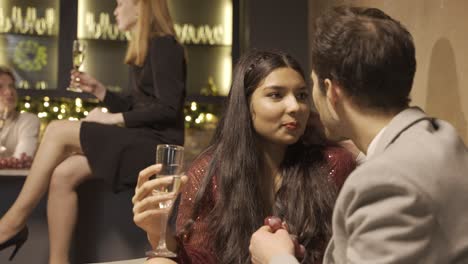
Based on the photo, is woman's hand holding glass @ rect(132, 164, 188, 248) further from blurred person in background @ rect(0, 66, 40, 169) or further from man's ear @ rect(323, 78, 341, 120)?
blurred person in background @ rect(0, 66, 40, 169)

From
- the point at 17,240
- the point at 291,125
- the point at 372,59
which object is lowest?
the point at 17,240

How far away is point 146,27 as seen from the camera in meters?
3.16

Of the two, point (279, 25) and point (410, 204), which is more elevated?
point (279, 25)

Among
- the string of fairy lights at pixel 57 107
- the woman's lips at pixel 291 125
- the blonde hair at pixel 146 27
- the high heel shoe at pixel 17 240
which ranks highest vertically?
the blonde hair at pixel 146 27

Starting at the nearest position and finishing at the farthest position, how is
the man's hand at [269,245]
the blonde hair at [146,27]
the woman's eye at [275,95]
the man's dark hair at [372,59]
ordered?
the man's dark hair at [372,59] → the man's hand at [269,245] → the woman's eye at [275,95] → the blonde hair at [146,27]

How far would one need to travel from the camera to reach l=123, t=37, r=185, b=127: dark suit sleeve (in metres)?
3.08

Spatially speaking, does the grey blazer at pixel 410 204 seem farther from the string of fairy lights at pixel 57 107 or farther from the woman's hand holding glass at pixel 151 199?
the string of fairy lights at pixel 57 107

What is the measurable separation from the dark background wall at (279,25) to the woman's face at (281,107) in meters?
2.29

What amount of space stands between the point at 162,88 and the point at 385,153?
2050 mm

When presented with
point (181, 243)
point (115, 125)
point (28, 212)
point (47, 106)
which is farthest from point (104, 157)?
point (47, 106)

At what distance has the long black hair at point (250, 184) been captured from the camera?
2.05m

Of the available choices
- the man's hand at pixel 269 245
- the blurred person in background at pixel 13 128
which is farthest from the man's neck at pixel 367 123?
the blurred person in background at pixel 13 128

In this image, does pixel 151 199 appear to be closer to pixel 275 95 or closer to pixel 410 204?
pixel 275 95

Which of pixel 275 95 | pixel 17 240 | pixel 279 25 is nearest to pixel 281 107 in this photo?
pixel 275 95
